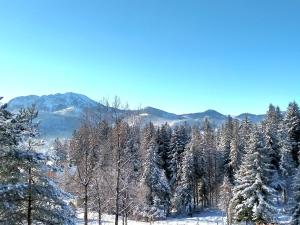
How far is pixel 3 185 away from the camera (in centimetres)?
1341

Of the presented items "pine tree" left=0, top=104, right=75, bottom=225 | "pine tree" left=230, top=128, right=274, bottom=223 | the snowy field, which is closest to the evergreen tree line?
"pine tree" left=230, top=128, right=274, bottom=223

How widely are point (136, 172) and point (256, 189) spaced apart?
15758mm

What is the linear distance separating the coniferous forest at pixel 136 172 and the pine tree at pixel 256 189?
0.35 feet

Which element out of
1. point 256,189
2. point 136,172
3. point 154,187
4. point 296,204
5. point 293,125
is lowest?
point 154,187

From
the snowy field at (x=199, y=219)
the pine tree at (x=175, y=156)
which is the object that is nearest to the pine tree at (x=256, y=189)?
the snowy field at (x=199, y=219)

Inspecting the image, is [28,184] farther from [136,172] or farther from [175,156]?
[175,156]

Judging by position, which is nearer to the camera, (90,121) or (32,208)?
(32,208)

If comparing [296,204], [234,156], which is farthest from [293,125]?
[296,204]

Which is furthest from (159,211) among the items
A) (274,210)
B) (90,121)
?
(90,121)

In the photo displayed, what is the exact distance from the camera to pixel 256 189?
145 feet

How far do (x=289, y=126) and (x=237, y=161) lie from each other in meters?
12.5

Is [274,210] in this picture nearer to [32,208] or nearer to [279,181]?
[279,181]

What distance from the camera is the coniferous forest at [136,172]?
14.9 m

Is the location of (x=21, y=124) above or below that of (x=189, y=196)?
above
